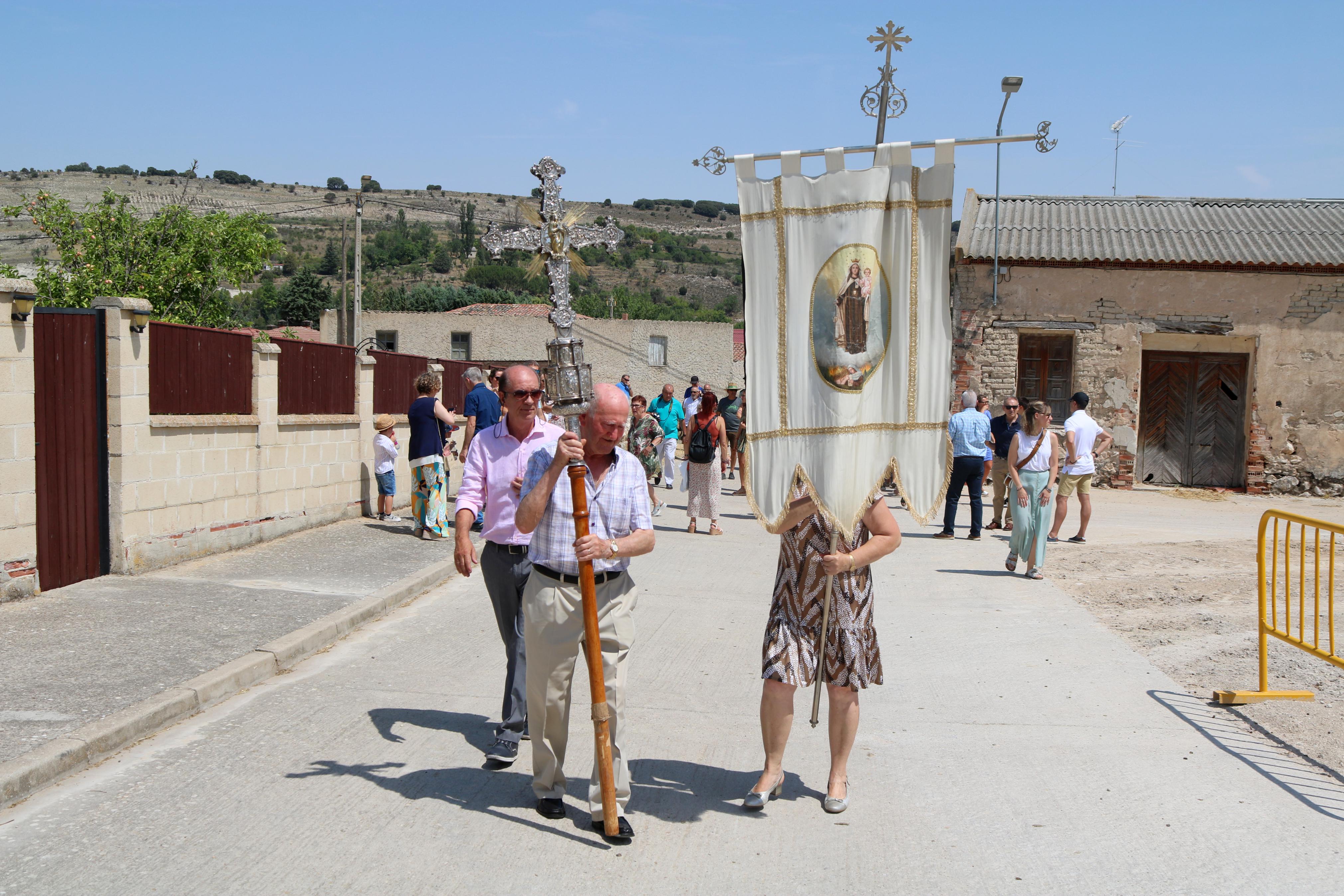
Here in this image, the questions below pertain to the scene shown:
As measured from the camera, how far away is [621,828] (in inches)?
167

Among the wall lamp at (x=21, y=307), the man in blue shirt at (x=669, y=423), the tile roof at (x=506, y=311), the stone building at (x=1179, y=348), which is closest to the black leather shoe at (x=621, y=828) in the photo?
the wall lamp at (x=21, y=307)

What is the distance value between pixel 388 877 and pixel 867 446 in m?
2.55

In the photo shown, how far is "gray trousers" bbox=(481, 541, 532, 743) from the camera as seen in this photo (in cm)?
516

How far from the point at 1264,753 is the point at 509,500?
13.7 ft

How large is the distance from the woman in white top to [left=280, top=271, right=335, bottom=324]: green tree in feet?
158

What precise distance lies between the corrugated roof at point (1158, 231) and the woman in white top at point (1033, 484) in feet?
34.0

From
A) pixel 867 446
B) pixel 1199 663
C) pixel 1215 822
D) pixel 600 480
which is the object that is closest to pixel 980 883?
pixel 1215 822

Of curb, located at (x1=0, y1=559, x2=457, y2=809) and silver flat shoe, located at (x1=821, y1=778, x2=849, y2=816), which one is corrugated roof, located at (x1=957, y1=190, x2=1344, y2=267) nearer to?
curb, located at (x1=0, y1=559, x2=457, y2=809)

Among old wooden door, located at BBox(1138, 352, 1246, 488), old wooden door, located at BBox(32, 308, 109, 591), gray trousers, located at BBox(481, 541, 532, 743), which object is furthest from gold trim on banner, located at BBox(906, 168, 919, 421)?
old wooden door, located at BBox(1138, 352, 1246, 488)

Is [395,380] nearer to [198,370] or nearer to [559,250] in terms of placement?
[198,370]

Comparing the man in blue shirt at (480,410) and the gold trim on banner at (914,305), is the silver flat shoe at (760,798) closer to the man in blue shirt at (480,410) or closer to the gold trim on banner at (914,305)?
the gold trim on banner at (914,305)

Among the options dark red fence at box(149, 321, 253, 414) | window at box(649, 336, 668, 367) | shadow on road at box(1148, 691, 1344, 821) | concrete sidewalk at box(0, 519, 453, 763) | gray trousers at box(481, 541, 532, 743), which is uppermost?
window at box(649, 336, 668, 367)

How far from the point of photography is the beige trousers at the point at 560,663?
4336 millimetres

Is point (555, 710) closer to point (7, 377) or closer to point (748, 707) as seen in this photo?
point (748, 707)
